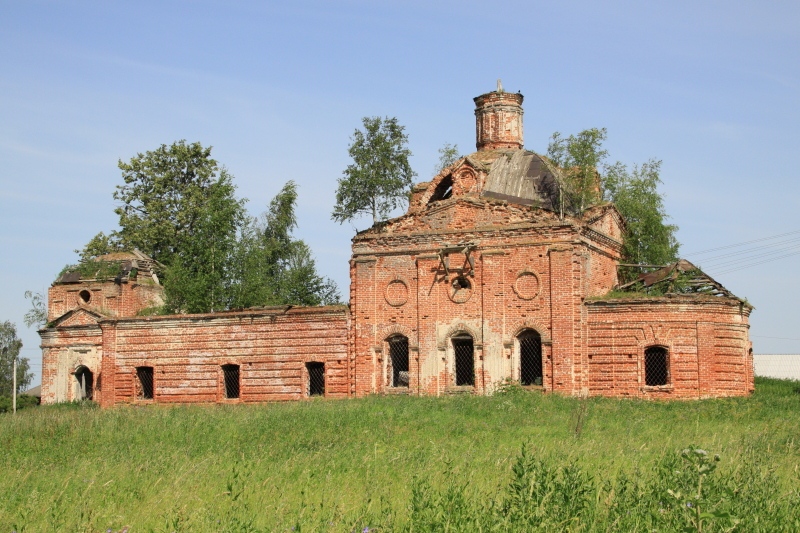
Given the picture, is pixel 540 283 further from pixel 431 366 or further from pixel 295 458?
pixel 295 458

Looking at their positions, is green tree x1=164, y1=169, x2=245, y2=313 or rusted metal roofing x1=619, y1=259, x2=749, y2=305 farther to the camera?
green tree x1=164, y1=169, x2=245, y2=313

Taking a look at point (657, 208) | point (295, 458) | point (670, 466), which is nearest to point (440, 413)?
point (295, 458)

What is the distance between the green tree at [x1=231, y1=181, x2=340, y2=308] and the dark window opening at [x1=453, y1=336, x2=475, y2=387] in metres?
9.89

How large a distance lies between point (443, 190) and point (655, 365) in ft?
26.9

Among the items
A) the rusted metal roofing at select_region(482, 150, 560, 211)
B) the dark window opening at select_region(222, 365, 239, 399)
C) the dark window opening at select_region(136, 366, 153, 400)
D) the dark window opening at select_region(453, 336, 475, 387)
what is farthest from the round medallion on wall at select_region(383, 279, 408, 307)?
the dark window opening at select_region(136, 366, 153, 400)

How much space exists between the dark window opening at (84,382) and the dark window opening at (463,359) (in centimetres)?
1257

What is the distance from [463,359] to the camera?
24.7 meters

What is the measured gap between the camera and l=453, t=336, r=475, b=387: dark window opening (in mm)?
24641

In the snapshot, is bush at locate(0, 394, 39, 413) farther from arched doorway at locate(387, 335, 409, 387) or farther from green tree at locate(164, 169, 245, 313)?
arched doorway at locate(387, 335, 409, 387)

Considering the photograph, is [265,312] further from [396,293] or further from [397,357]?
[397,357]

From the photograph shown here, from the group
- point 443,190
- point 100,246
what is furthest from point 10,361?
point 443,190

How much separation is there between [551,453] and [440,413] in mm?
6885

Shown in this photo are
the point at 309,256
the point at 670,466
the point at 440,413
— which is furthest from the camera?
the point at 309,256

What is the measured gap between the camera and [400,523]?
9375 millimetres
